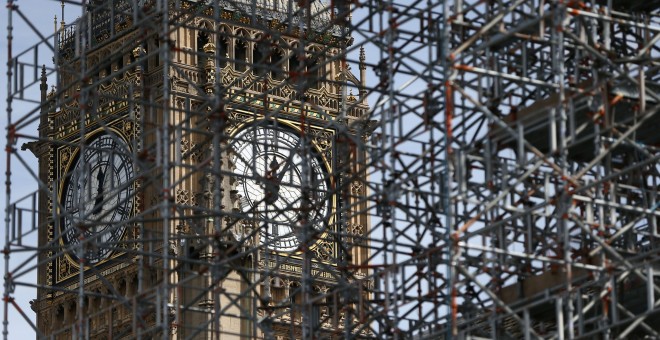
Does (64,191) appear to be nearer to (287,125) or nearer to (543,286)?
(287,125)

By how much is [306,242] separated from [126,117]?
28.7 metres

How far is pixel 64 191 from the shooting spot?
69250 millimetres

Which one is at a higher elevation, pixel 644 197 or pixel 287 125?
pixel 287 125

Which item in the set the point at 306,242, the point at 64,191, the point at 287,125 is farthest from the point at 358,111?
the point at 306,242

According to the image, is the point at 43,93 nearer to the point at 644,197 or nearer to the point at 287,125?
the point at 287,125

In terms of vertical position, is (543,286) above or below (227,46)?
below

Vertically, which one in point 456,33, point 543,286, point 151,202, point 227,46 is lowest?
point 543,286

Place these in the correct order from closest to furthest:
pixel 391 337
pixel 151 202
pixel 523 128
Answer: pixel 523 128, pixel 391 337, pixel 151 202

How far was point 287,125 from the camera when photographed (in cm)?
6756

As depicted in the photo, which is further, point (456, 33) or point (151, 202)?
point (151, 202)

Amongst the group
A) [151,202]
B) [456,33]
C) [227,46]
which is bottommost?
[456,33]

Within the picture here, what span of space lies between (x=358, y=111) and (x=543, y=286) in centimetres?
3476

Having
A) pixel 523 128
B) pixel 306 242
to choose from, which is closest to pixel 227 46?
pixel 306 242

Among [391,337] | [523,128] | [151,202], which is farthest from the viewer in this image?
[151,202]
